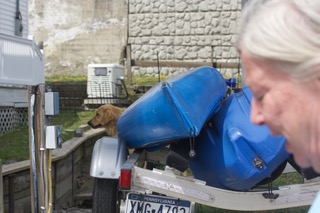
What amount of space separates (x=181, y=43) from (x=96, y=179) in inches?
689

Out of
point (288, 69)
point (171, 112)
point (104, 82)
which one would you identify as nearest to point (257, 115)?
point (288, 69)

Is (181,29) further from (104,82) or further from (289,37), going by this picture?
(289,37)

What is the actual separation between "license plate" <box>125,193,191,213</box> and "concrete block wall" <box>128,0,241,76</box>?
665 inches

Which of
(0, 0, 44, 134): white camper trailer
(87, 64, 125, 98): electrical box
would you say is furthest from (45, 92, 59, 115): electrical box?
(87, 64, 125, 98): electrical box

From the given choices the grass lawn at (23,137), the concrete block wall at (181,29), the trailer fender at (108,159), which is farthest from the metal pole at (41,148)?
the concrete block wall at (181,29)

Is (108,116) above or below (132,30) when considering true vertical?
below

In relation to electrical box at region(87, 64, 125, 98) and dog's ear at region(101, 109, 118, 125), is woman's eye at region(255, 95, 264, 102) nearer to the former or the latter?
dog's ear at region(101, 109, 118, 125)

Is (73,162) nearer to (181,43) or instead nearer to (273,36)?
(273,36)

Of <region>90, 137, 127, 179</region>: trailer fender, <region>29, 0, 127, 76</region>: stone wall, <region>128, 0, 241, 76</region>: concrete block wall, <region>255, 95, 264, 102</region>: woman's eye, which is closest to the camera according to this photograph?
<region>255, 95, 264, 102</region>: woman's eye

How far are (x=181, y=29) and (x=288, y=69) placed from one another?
69.4 ft

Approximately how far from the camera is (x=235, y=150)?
13.3ft

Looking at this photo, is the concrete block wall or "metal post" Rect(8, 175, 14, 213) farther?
the concrete block wall

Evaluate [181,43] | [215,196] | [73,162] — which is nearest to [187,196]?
[215,196]

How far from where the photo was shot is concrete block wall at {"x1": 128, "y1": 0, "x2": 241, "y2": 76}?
2177cm
